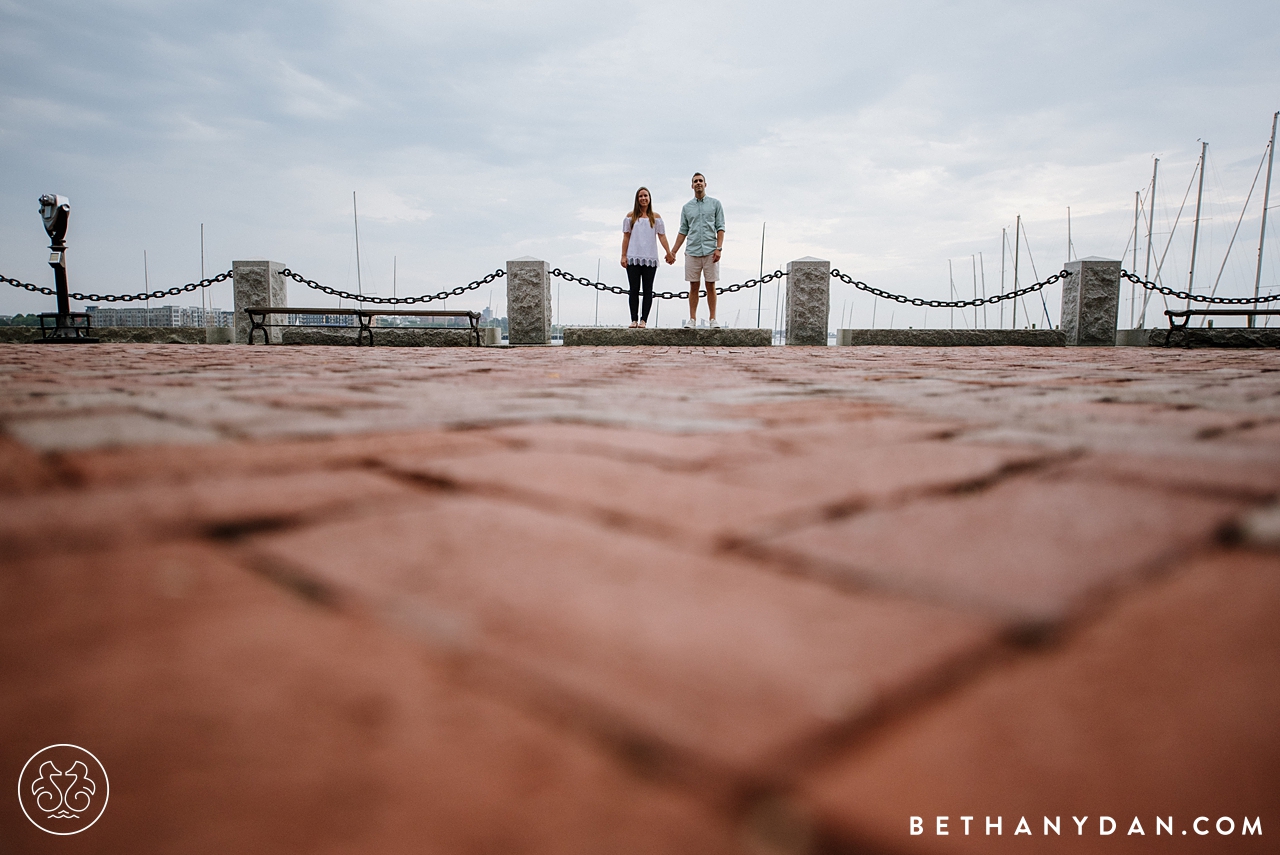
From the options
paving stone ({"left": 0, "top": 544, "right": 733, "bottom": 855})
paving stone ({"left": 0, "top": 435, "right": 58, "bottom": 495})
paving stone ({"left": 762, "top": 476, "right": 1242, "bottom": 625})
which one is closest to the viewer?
paving stone ({"left": 0, "top": 544, "right": 733, "bottom": 855})

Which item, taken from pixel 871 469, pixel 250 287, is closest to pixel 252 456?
pixel 871 469

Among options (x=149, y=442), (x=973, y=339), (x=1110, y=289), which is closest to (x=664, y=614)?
(x=149, y=442)

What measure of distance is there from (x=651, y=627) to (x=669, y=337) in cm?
936

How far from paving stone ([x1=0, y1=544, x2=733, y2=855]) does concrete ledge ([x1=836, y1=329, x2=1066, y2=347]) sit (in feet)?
35.9

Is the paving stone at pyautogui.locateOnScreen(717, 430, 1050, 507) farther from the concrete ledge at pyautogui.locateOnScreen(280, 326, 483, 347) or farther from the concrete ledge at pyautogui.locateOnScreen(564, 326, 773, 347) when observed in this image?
the concrete ledge at pyautogui.locateOnScreen(280, 326, 483, 347)

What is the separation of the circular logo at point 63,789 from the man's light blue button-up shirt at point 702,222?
884cm

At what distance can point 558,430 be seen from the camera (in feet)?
5.05

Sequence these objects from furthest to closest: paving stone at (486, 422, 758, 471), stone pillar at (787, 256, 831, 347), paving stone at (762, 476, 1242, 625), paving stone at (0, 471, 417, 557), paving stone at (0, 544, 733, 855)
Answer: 1. stone pillar at (787, 256, 831, 347)
2. paving stone at (486, 422, 758, 471)
3. paving stone at (0, 471, 417, 557)
4. paving stone at (762, 476, 1242, 625)
5. paving stone at (0, 544, 733, 855)

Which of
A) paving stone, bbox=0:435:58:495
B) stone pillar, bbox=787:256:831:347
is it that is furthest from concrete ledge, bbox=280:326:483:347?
paving stone, bbox=0:435:58:495

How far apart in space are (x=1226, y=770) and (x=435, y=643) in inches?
21.2

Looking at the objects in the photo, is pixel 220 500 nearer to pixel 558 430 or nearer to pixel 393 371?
pixel 558 430

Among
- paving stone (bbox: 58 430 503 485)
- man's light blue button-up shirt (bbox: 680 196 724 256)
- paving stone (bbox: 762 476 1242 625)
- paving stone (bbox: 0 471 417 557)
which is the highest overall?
man's light blue button-up shirt (bbox: 680 196 724 256)

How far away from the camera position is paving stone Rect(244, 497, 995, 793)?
0.47 m

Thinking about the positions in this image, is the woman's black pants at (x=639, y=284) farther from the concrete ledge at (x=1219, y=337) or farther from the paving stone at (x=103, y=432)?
the paving stone at (x=103, y=432)
